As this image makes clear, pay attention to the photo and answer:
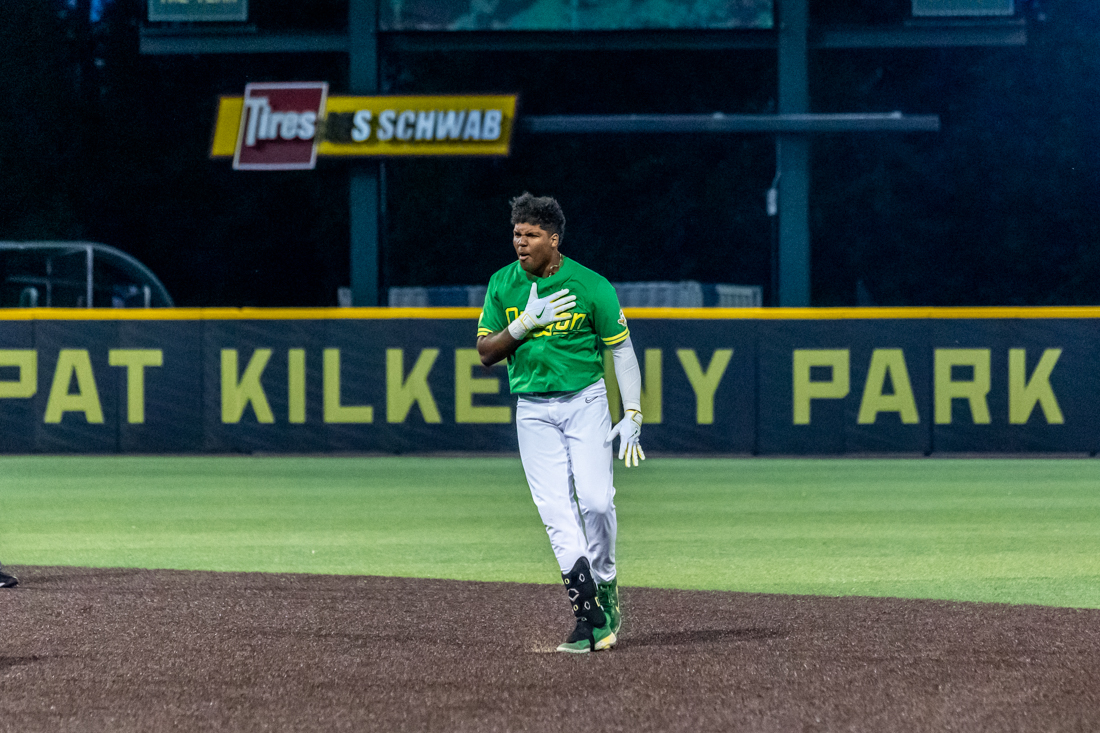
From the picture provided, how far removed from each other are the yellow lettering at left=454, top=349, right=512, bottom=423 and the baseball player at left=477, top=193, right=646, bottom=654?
1150 cm

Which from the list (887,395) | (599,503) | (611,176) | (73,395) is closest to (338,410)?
(73,395)

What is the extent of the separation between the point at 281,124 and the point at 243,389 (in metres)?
6.77

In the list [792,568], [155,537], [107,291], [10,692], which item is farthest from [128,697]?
[107,291]

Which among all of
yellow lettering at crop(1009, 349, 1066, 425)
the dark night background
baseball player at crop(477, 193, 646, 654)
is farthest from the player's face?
the dark night background

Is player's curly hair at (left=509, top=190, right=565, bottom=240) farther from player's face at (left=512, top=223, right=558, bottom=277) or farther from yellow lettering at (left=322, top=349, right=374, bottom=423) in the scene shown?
yellow lettering at (left=322, top=349, right=374, bottom=423)

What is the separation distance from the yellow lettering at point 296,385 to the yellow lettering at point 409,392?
0.99 m

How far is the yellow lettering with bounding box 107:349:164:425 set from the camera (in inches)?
711

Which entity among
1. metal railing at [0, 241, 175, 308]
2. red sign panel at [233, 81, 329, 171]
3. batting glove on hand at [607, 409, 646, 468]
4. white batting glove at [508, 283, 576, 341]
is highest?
red sign panel at [233, 81, 329, 171]

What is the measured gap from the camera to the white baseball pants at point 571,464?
626 centimetres

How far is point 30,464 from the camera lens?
16.9 meters

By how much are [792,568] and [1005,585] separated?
128 centimetres

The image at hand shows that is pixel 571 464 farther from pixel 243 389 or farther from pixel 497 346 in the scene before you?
pixel 243 389

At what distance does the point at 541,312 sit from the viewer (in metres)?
6.12

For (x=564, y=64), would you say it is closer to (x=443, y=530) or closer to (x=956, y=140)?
(x=956, y=140)
